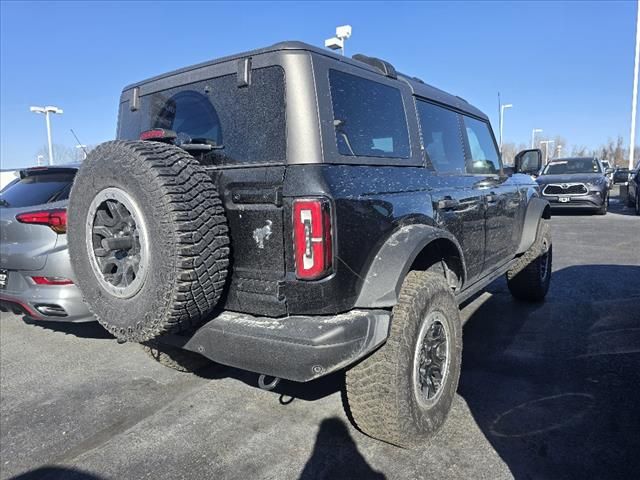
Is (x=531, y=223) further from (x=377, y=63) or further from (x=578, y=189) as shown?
(x=578, y=189)

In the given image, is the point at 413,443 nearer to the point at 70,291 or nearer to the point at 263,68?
the point at 263,68

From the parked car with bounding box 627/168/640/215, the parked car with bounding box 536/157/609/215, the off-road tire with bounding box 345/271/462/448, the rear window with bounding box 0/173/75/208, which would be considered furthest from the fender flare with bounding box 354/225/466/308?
the parked car with bounding box 627/168/640/215

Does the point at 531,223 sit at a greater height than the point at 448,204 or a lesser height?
lesser

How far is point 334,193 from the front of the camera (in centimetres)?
210

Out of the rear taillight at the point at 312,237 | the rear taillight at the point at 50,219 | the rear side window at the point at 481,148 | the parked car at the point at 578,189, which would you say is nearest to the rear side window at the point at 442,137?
the rear side window at the point at 481,148

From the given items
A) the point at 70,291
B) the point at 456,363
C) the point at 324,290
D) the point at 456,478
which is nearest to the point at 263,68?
the point at 324,290

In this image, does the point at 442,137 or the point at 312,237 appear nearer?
the point at 312,237

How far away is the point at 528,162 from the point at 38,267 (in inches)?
187

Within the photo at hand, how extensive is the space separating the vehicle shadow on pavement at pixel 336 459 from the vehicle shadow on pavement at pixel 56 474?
3.61 ft

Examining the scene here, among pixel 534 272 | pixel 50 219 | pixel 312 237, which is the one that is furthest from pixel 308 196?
pixel 534 272

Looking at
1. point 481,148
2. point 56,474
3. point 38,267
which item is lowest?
point 56,474

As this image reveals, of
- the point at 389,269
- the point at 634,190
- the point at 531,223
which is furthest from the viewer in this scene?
the point at 634,190

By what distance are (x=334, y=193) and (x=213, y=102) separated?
96 centimetres

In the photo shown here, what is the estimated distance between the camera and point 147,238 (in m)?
2.05
